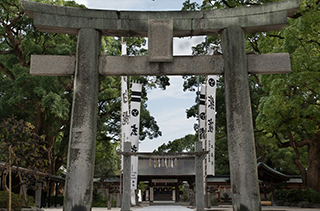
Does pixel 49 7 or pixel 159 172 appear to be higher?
pixel 49 7

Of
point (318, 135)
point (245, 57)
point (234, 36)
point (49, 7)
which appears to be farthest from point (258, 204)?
point (318, 135)

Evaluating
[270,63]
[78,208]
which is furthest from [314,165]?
[78,208]

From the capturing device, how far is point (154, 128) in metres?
26.7

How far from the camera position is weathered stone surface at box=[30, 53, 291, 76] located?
254 inches

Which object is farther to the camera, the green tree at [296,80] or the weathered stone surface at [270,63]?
the green tree at [296,80]

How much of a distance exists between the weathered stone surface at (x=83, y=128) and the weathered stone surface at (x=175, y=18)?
33cm

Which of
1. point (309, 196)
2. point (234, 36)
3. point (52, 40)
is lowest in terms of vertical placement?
point (309, 196)

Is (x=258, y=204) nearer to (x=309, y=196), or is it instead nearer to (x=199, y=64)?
(x=199, y=64)

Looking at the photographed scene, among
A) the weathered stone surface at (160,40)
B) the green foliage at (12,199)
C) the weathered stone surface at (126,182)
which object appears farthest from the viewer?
the green foliage at (12,199)

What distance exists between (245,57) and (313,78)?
19.9 feet

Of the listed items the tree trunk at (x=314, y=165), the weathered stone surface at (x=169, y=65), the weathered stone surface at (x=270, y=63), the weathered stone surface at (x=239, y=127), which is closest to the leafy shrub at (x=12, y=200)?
the weathered stone surface at (x=169, y=65)

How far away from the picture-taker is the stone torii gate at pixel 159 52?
6172 mm

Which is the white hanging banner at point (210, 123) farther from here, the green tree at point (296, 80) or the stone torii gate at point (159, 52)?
the stone torii gate at point (159, 52)

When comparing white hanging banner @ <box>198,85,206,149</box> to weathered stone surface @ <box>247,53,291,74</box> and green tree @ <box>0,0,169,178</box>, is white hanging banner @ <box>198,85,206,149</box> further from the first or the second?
weathered stone surface @ <box>247,53,291,74</box>
